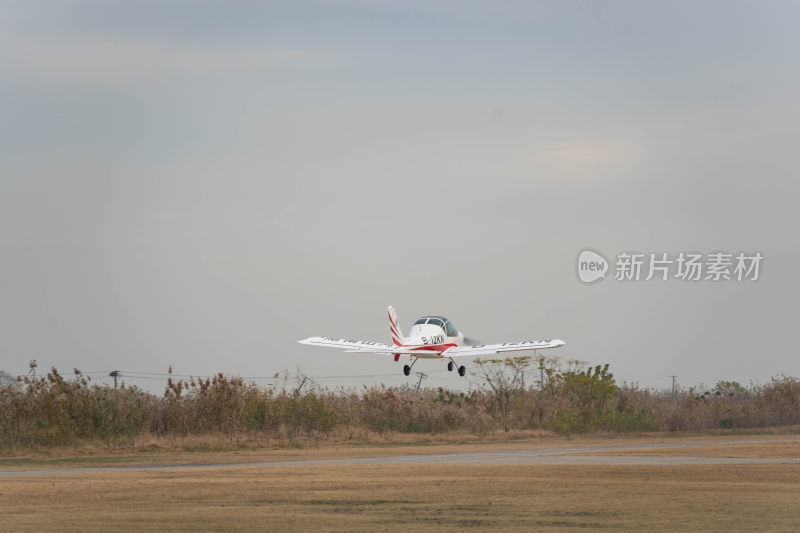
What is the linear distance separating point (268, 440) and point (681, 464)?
69.7 feet

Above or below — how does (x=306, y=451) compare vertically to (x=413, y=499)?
above

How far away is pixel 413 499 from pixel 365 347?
131 feet

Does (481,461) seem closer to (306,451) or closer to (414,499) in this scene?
(306,451)

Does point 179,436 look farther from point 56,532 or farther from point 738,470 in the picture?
point 56,532

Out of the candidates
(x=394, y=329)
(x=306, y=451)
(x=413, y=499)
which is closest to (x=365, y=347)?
(x=394, y=329)

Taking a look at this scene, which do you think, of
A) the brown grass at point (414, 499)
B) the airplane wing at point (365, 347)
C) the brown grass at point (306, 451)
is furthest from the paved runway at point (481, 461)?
the airplane wing at point (365, 347)

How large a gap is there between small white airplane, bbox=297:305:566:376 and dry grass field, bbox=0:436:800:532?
26.1 m

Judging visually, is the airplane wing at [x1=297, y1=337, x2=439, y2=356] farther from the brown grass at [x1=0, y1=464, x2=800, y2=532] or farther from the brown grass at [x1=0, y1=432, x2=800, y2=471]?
the brown grass at [x1=0, y1=464, x2=800, y2=532]

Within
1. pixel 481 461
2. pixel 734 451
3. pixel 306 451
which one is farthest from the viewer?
pixel 306 451

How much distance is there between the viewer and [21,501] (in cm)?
2573

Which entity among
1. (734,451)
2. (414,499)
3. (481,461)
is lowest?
(414,499)

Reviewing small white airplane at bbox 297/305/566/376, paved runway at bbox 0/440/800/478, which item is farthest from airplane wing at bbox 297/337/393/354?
paved runway at bbox 0/440/800/478

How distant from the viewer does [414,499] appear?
25594 millimetres

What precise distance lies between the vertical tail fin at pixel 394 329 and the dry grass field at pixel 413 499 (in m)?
26.7
